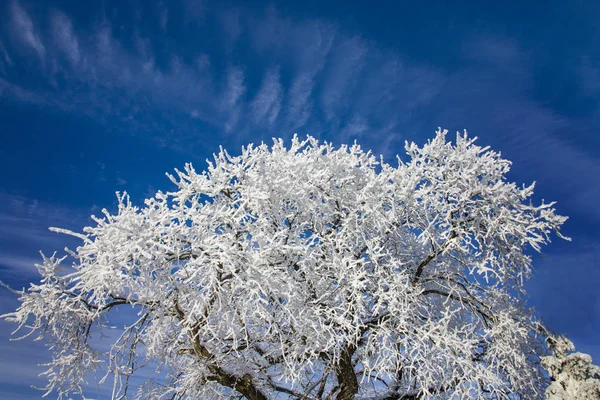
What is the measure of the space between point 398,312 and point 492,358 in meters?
3.03

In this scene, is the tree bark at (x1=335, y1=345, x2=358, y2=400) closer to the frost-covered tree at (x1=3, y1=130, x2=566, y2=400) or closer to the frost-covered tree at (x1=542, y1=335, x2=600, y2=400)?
the frost-covered tree at (x1=3, y1=130, x2=566, y2=400)

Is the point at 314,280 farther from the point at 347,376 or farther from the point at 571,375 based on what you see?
the point at 571,375

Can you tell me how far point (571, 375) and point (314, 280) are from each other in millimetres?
6664

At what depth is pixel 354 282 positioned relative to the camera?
9898 mm

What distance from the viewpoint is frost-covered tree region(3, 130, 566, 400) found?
9.39m

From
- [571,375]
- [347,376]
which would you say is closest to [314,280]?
[347,376]

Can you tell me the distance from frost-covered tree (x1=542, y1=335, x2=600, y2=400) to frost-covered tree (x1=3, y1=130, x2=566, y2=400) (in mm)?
732

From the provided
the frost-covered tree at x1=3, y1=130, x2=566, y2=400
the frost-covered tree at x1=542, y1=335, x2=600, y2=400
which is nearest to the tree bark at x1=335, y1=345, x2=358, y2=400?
the frost-covered tree at x1=3, y1=130, x2=566, y2=400

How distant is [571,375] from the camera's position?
10914 millimetres

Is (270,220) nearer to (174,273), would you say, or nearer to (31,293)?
(174,273)

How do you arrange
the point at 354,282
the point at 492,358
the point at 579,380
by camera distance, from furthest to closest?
the point at 492,358
the point at 579,380
the point at 354,282

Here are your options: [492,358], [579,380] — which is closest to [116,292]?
[492,358]

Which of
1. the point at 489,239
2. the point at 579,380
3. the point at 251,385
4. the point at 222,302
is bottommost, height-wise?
the point at 579,380

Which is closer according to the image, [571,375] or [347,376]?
[571,375]
